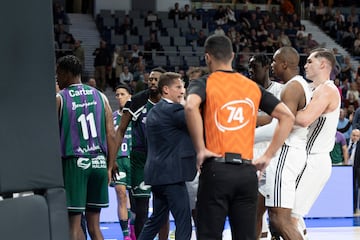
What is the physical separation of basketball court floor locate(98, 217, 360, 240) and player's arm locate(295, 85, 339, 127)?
11.8ft

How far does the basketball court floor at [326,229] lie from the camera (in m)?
11.1

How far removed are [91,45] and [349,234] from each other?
1581cm

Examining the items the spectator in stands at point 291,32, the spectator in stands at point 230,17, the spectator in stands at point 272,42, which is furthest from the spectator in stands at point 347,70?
Answer: the spectator in stands at point 230,17

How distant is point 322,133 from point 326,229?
487 cm

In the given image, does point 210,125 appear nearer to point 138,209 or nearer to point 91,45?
point 138,209

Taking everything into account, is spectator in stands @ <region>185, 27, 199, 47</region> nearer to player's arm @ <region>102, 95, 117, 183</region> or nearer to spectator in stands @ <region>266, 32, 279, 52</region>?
spectator in stands @ <region>266, 32, 279, 52</region>

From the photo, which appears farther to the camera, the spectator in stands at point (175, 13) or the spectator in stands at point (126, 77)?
the spectator in stands at point (175, 13)

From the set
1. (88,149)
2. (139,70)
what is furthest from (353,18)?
(88,149)

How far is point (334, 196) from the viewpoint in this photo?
562 inches

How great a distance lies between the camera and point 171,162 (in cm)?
768

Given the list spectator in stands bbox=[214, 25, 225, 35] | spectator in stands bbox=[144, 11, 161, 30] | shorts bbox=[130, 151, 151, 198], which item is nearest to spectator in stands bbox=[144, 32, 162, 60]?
spectator in stands bbox=[144, 11, 161, 30]

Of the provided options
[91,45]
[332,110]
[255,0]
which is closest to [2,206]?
[332,110]

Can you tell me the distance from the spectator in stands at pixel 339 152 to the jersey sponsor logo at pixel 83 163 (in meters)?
9.89

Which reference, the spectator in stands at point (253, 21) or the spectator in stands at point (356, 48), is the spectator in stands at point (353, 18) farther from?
the spectator in stands at point (253, 21)
